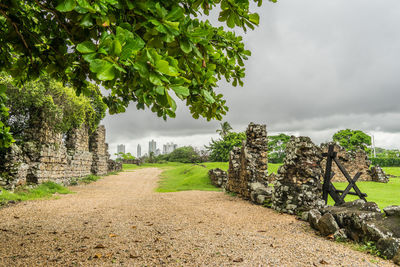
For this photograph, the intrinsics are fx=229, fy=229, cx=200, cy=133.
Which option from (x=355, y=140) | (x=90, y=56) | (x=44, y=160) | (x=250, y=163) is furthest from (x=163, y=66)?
(x=355, y=140)

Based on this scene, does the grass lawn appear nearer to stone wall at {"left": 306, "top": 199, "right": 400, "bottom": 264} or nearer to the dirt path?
stone wall at {"left": 306, "top": 199, "right": 400, "bottom": 264}

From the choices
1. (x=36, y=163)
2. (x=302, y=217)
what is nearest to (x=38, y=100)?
(x=36, y=163)

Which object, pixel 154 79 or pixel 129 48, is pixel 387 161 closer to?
pixel 154 79

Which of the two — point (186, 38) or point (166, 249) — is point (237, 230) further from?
point (186, 38)

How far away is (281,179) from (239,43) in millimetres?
6042

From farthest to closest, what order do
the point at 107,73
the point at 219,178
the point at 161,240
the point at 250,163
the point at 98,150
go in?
the point at 98,150 → the point at 219,178 → the point at 250,163 → the point at 161,240 → the point at 107,73

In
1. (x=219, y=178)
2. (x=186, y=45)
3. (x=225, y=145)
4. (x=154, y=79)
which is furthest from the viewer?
(x=225, y=145)

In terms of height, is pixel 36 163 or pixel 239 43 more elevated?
pixel 239 43

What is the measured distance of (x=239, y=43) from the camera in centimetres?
333

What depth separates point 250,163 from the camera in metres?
10.7

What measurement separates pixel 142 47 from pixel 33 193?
12013 mm

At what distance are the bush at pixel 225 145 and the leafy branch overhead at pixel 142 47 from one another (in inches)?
1724

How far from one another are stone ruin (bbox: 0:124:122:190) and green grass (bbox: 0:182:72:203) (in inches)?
16.1

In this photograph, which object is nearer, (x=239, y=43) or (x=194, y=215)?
(x=239, y=43)
